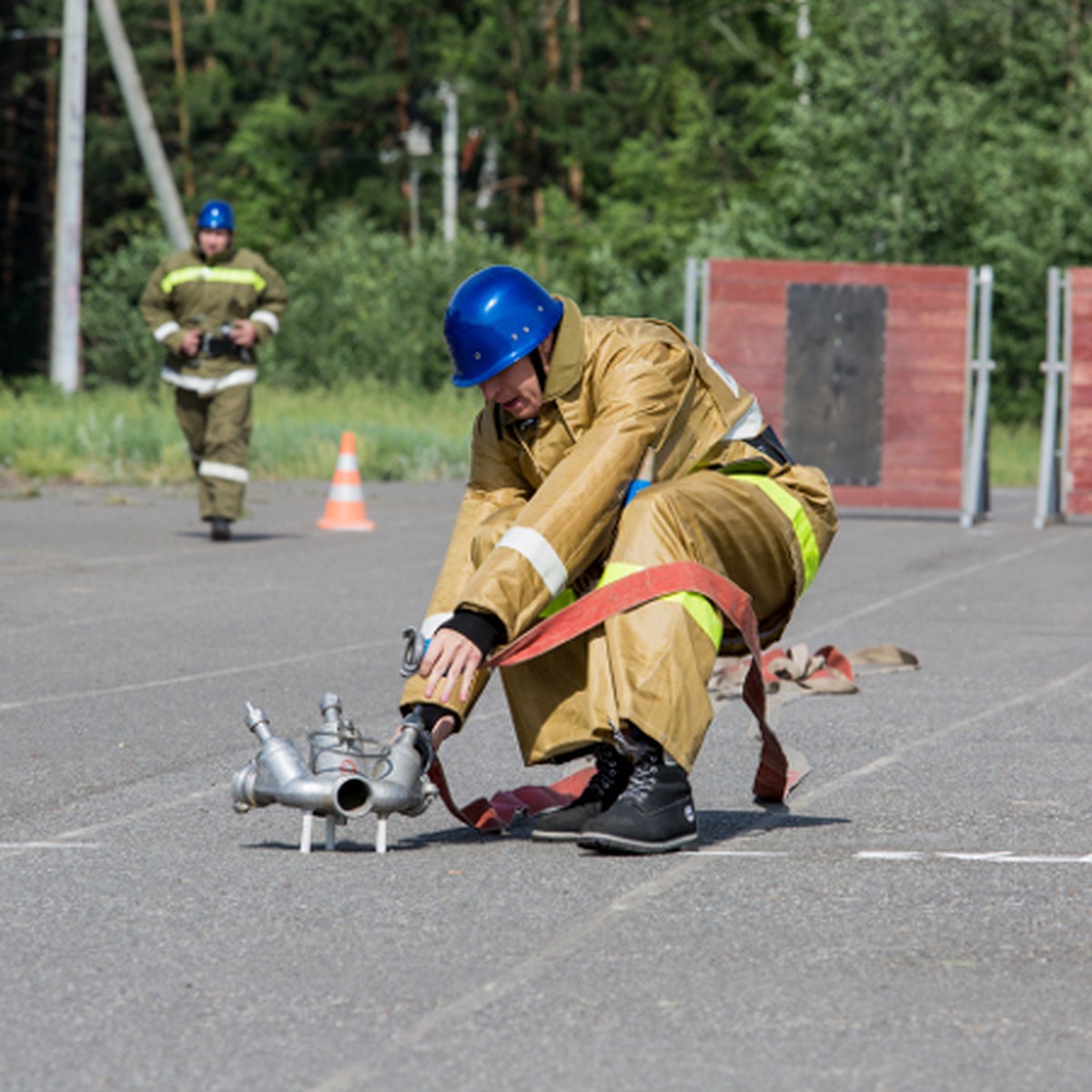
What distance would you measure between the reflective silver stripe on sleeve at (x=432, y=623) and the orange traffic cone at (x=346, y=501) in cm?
1094

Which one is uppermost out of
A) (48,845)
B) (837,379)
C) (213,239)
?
(213,239)

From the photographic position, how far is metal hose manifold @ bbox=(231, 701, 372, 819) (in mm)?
5121

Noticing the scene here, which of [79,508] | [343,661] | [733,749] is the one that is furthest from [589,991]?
[79,508]

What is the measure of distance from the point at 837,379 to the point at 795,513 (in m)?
13.2

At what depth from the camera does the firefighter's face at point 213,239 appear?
1497cm

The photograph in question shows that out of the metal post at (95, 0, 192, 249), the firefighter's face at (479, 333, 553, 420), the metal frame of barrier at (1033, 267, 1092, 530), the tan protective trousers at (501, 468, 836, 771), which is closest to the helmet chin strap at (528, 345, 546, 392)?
the firefighter's face at (479, 333, 553, 420)

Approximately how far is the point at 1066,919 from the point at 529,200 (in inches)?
2217

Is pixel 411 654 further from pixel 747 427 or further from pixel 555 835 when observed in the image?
pixel 747 427

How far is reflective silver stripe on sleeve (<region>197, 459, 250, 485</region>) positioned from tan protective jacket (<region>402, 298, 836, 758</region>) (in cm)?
908

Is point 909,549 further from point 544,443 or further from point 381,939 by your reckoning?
point 381,939

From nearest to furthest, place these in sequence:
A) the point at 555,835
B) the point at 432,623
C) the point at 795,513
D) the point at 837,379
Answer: the point at 432,623
the point at 555,835
the point at 795,513
the point at 837,379

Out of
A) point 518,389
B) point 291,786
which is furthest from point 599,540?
point 291,786

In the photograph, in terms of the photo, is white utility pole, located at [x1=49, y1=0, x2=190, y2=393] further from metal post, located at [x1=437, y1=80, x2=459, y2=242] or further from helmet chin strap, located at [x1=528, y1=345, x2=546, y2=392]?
metal post, located at [x1=437, y1=80, x2=459, y2=242]

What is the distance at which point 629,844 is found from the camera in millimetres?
5234
